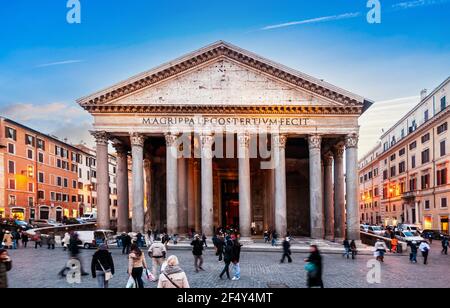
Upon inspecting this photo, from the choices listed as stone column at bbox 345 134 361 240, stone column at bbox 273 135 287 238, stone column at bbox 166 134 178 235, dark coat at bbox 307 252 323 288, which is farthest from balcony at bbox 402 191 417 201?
dark coat at bbox 307 252 323 288

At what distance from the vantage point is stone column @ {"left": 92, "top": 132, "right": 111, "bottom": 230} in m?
29.6

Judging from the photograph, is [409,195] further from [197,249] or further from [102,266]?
[102,266]

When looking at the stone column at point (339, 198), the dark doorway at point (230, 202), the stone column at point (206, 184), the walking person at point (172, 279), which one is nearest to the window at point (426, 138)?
the stone column at point (339, 198)

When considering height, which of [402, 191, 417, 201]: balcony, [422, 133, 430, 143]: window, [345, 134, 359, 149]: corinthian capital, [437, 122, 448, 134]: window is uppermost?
[437, 122, 448, 134]: window

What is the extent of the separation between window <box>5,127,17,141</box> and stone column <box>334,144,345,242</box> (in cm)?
3495

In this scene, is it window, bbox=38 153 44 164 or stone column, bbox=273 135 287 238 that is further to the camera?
window, bbox=38 153 44 164

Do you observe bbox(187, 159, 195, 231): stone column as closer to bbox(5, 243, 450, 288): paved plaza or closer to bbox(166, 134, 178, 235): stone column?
bbox(166, 134, 178, 235): stone column

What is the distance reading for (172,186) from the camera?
29516 millimetres

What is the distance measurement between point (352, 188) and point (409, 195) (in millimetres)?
26098

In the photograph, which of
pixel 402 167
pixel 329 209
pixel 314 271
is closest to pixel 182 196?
pixel 329 209

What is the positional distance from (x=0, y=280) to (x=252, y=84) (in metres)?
24.0

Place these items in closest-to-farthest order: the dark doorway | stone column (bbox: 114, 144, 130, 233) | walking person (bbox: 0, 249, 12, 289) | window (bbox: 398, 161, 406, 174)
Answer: walking person (bbox: 0, 249, 12, 289)
stone column (bbox: 114, 144, 130, 233)
the dark doorway
window (bbox: 398, 161, 406, 174)
